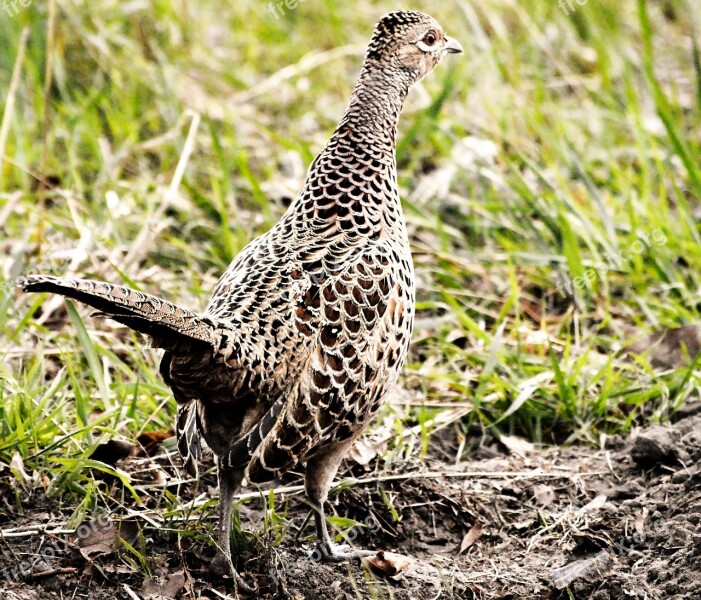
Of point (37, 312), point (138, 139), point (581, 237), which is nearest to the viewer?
point (37, 312)

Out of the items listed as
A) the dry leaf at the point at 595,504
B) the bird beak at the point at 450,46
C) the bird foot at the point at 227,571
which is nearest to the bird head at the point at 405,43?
the bird beak at the point at 450,46

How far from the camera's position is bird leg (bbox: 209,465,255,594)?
371 centimetres

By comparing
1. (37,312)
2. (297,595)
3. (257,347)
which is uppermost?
(257,347)

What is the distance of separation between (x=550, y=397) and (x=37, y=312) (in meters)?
2.56

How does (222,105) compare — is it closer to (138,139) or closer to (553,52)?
(138,139)

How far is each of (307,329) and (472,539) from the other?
47.1 inches

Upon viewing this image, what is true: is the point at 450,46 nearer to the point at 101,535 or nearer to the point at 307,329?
the point at 307,329

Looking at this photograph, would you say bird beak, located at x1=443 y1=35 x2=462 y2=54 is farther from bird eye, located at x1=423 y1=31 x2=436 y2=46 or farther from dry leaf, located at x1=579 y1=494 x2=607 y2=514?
dry leaf, located at x1=579 y1=494 x2=607 y2=514

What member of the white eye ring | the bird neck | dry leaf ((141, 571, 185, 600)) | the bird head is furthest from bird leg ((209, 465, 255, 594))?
the white eye ring

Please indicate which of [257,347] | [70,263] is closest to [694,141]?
[70,263]

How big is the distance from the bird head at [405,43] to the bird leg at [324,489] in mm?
1620

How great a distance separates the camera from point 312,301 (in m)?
3.75

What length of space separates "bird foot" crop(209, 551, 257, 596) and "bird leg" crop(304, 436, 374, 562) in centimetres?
36

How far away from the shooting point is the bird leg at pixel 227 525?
12.2 ft
